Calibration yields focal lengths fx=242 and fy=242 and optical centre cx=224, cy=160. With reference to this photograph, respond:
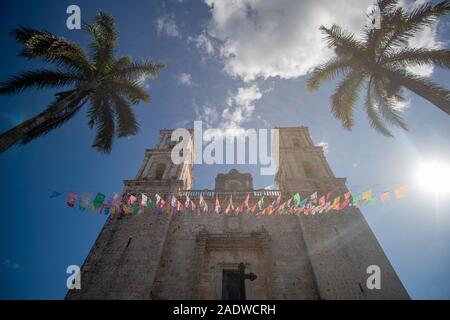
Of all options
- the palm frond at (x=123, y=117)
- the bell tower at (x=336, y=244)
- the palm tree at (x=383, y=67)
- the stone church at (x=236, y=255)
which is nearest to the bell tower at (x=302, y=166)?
the bell tower at (x=336, y=244)

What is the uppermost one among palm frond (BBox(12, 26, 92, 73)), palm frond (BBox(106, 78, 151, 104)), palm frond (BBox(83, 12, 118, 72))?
palm frond (BBox(83, 12, 118, 72))

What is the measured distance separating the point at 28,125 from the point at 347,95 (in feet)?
48.5

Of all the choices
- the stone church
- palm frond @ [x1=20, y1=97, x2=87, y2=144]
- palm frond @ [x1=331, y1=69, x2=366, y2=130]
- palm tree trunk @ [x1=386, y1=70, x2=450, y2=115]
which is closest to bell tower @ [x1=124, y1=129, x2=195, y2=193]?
the stone church

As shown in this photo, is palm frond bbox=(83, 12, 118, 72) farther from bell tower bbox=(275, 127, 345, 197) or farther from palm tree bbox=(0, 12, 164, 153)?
bell tower bbox=(275, 127, 345, 197)

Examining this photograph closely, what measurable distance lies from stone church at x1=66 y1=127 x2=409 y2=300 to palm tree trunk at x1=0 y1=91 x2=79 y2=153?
7.82m

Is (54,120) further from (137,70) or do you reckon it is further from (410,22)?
(410,22)

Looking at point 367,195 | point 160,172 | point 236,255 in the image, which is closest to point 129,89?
point 160,172

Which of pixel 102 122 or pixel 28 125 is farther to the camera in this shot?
pixel 102 122

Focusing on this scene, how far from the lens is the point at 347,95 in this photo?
514 inches

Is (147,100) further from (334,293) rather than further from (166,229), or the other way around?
(334,293)

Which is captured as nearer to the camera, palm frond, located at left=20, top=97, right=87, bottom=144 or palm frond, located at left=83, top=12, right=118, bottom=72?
palm frond, located at left=20, top=97, right=87, bottom=144

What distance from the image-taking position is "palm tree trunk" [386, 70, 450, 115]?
898 centimetres

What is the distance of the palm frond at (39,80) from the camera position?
10578 millimetres

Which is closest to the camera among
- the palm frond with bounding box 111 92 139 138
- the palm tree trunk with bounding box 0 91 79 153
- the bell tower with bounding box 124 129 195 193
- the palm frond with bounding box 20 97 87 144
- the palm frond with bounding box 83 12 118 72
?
the palm tree trunk with bounding box 0 91 79 153
